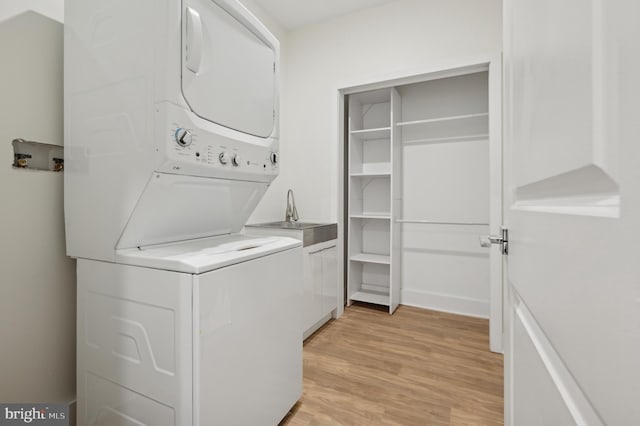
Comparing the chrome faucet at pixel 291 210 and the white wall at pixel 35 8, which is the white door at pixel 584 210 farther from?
the chrome faucet at pixel 291 210

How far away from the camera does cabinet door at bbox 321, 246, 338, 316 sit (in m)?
2.67

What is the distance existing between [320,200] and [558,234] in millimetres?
2744

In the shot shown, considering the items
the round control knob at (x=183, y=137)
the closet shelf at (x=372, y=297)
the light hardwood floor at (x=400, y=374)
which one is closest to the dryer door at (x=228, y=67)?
the round control knob at (x=183, y=137)

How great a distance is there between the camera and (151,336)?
1.09 m

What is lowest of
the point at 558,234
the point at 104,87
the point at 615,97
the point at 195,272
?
the point at 195,272

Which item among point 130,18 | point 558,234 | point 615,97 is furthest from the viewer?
point 130,18

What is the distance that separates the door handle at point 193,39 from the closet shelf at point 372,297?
8.88ft

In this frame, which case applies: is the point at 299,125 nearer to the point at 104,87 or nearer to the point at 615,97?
the point at 104,87

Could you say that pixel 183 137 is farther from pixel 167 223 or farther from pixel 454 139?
pixel 454 139

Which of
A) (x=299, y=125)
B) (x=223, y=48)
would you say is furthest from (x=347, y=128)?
(x=223, y=48)

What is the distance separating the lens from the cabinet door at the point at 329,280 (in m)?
2.67

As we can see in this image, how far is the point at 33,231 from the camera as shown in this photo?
4.33ft

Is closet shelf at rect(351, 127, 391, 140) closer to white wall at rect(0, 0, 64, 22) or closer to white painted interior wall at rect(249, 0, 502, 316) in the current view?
white painted interior wall at rect(249, 0, 502, 316)

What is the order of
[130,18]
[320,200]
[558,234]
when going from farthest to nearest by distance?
1. [320,200]
2. [130,18]
3. [558,234]
